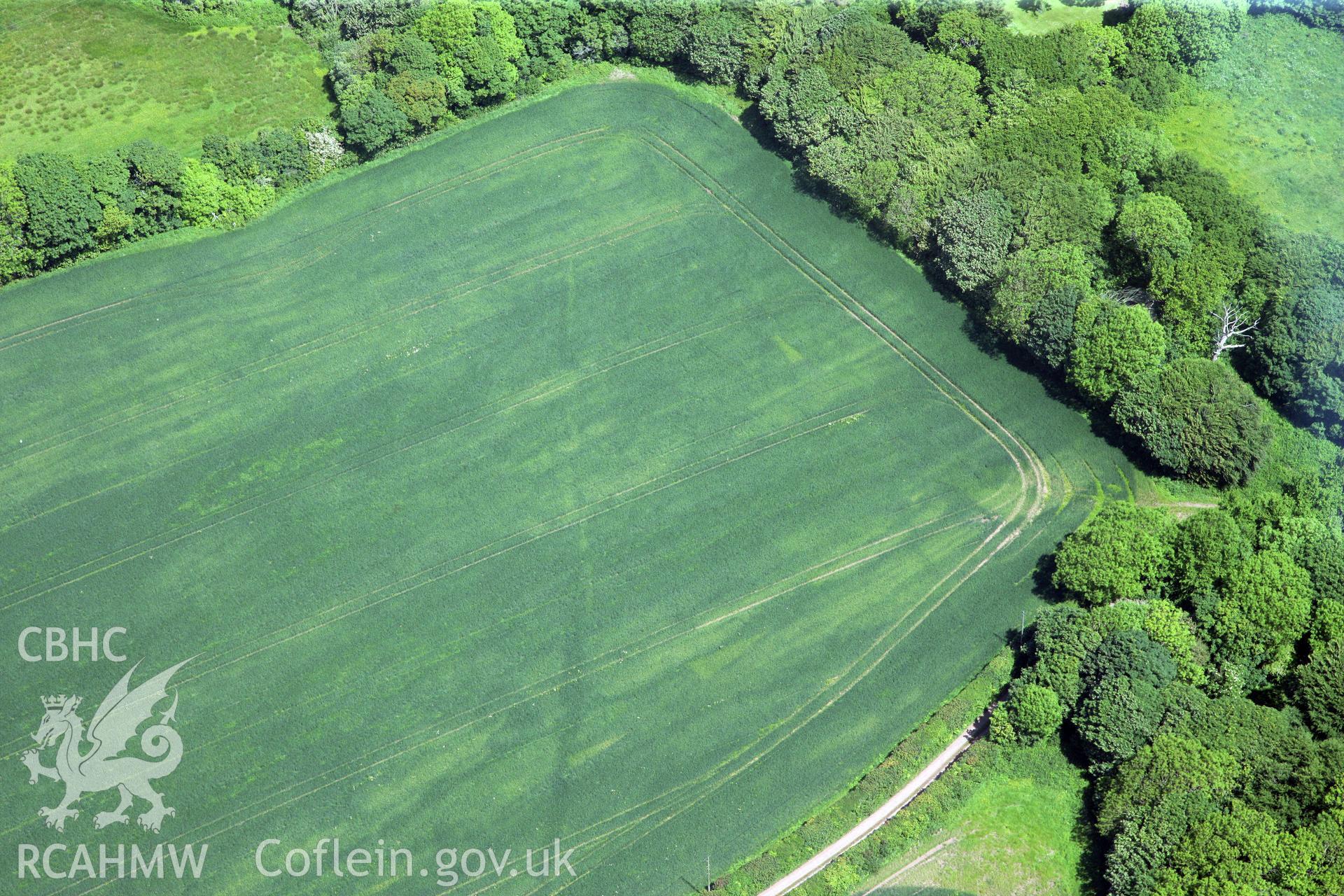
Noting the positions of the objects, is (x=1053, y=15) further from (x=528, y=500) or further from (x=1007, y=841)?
(x=1007, y=841)

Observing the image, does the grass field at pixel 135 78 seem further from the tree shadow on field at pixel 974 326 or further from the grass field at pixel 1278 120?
the grass field at pixel 1278 120

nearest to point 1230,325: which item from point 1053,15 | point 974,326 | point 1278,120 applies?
point 974,326

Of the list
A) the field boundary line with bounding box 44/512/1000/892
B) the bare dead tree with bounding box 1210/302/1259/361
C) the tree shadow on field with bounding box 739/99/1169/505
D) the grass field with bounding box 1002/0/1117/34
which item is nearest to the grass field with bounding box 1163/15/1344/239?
the grass field with bounding box 1002/0/1117/34

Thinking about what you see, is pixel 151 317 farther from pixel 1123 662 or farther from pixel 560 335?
pixel 1123 662

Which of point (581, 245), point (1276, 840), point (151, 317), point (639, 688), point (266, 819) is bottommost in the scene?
point (266, 819)

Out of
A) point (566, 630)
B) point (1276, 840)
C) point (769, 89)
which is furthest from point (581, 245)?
point (1276, 840)

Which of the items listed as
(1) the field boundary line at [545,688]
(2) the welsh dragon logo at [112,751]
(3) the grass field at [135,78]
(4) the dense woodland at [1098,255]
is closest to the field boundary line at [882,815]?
(4) the dense woodland at [1098,255]
